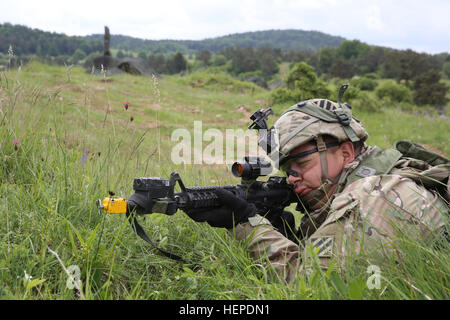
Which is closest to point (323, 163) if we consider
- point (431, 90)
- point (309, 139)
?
Result: point (309, 139)

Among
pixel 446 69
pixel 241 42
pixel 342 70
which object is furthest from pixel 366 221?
pixel 241 42

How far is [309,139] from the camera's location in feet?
9.11

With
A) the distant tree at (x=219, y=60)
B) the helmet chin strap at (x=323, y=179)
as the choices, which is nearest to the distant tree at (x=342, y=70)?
the distant tree at (x=219, y=60)

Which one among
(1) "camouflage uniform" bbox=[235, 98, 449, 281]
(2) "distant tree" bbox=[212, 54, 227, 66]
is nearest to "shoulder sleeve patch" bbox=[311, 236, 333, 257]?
(1) "camouflage uniform" bbox=[235, 98, 449, 281]

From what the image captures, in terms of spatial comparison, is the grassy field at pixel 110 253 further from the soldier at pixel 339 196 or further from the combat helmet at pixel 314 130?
the combat helmet at pixel 314 130

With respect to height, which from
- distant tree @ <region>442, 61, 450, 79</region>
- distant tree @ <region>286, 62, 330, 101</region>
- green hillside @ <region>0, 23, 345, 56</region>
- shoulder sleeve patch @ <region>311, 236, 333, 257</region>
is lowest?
shoulder sleeve patch @ <region>311, 236, 333, 257</region>

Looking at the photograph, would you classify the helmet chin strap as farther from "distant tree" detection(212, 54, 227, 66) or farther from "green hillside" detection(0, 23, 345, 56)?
"green hillside" detection(0, 23, 345, 56)

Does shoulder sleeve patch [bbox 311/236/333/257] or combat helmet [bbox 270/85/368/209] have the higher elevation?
combat helmet [bbox 270/85/368/209]

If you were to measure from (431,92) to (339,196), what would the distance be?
2783cm

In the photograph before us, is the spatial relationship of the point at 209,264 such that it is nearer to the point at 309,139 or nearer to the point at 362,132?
the point at 309,139

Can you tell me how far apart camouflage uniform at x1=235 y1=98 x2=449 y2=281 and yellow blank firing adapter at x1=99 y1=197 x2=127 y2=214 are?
955mm

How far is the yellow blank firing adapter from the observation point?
1910mm

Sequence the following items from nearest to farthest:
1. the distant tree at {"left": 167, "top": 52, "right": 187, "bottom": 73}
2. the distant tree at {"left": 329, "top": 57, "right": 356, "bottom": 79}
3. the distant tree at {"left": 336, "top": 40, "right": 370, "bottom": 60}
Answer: the distant tree at {"left": 329, "top": 57, "right": 356, "bottom": 79} < the distant tree at {"left": 167, "top": 52, "right": 187, "bottom": 73} < the distant tree at {"left": 336, "top": 40, "right": 370, "bottom": 60}

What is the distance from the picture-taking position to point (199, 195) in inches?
93.4
